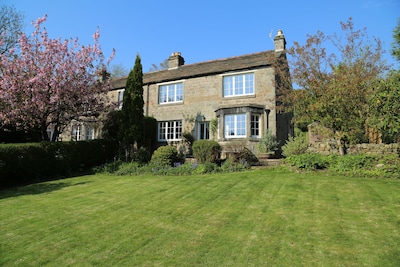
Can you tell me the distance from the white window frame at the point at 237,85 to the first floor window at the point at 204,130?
8.46ft

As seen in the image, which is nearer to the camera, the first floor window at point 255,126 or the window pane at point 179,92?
the first floor window at point 255,126

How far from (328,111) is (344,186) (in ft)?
19.1

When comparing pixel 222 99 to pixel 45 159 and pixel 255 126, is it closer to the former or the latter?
pixel 255 126

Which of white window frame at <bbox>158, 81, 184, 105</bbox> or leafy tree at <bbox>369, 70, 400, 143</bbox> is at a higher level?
white window frame at <bbox>158, 81, 184, 105</bbox>

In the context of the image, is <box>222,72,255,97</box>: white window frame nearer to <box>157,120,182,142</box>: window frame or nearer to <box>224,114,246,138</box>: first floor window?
<box>224,114,246,138</box>: first floor window

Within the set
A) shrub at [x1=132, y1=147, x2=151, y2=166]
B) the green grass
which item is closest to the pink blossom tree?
shrub at [x1=132, y1=147, x2=151, y2=166]

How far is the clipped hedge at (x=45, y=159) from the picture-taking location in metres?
12.4

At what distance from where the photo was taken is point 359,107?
13.5m

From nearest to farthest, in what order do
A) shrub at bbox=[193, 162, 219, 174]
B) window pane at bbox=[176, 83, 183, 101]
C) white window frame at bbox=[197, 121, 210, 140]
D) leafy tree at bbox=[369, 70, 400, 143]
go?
1. leafy tree at bbox=[369, 70, 400, 143]
2. shrub at bbox=[193, 162, 219, 174]
3. white window frame at bbox=[197, 121, 210, 140]
4. window pane at bbox=[176, 83, 183, 101]

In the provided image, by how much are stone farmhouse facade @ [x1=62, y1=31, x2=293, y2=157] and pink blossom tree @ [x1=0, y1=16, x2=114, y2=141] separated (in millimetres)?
3094

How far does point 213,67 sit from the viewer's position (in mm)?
20688

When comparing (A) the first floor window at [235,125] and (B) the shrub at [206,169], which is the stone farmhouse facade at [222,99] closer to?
(A) the first floor window at [235,125]

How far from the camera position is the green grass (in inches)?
181

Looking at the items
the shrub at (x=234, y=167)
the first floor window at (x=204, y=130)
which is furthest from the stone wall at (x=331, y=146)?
the first floor window at (x=204, y=130)
